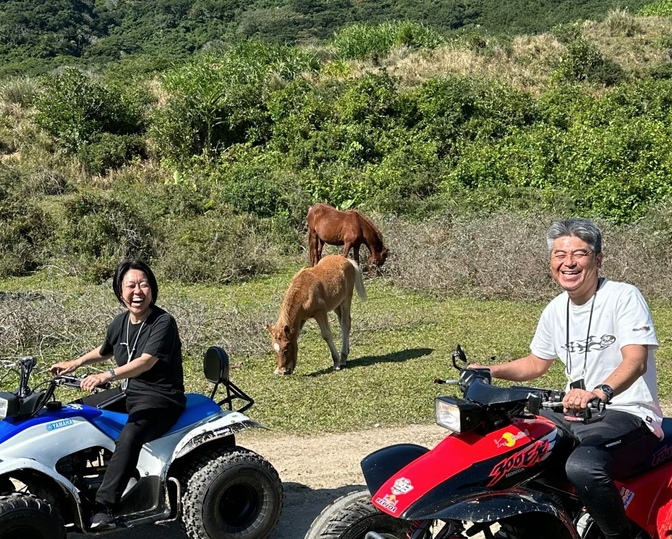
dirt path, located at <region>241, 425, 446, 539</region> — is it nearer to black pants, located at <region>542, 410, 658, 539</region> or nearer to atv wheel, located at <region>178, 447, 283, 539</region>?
atv wheel, located at <region>178, 447, 283, 539</region>

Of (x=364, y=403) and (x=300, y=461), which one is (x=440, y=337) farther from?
(x=300, y=461)

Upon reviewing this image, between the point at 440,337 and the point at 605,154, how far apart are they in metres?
9.96

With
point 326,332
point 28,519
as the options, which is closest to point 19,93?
point 326,332

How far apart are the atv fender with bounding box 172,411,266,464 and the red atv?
54.0 inches

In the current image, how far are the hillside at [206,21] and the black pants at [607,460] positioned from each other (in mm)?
48267

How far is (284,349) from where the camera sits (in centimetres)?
969

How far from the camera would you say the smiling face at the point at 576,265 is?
4.00 metres

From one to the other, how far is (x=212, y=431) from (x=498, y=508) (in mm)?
2188

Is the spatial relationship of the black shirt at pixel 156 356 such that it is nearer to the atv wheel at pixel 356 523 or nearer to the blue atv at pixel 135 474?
the blue atv at pixel 135 474

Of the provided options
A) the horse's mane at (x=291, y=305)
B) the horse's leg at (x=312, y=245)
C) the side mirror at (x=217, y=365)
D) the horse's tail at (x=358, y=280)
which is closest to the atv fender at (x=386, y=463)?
the side mirror at (x=217, y=365)

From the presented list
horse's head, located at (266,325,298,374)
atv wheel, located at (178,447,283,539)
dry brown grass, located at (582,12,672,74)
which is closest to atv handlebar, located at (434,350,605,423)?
atv wheel, located at (178,447,283,539)

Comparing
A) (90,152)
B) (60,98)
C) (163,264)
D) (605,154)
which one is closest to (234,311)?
(163,264)

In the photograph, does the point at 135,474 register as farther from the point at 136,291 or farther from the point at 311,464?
the point at 311,464

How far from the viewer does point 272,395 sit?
29.1ft
